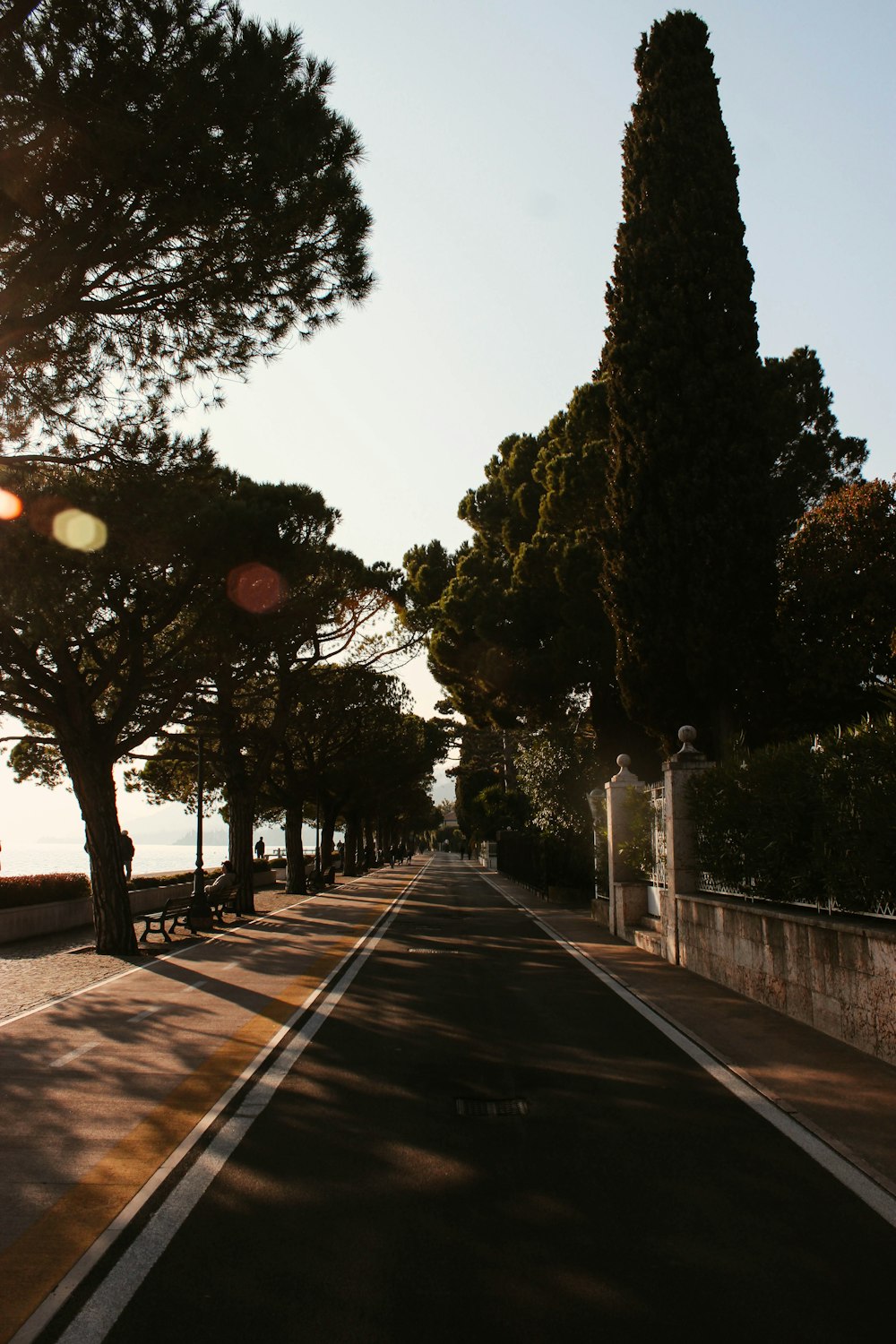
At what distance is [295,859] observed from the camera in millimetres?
38469

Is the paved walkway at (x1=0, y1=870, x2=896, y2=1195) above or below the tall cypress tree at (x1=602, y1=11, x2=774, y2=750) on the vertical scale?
below

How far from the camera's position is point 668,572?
20188mm

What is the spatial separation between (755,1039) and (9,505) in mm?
10936

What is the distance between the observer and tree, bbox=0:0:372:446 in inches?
395

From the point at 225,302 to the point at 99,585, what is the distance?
495 centimetres

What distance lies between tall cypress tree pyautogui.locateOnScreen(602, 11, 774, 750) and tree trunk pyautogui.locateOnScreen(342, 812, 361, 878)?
42.2 meters

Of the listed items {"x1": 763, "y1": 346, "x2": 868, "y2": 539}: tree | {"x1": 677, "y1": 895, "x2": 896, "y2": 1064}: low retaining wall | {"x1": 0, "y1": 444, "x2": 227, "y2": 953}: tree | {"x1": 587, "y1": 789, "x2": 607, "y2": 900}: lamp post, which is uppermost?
{"x1": 763, "y1": 346, "x2": 868, "y2": 539}: tree

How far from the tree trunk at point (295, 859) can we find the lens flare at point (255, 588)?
1842 cm

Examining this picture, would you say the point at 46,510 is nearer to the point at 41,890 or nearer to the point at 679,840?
the point at 679,840

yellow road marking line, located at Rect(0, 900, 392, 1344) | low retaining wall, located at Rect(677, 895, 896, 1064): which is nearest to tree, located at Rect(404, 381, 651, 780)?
low retaining wall, located at Rect(677, 895, 896, 1064)

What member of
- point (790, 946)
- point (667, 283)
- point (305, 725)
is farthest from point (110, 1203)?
point (305, 725)

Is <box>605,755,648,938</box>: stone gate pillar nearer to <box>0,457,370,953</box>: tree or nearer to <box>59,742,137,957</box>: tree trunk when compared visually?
<box>0,457,370,953</box>: tree

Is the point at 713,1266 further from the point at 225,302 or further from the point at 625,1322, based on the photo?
the point at 225,302

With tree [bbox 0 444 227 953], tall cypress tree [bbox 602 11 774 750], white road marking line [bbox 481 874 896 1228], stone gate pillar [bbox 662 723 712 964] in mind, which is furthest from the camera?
tall cypress tree [bbox 602 11 774 750]
